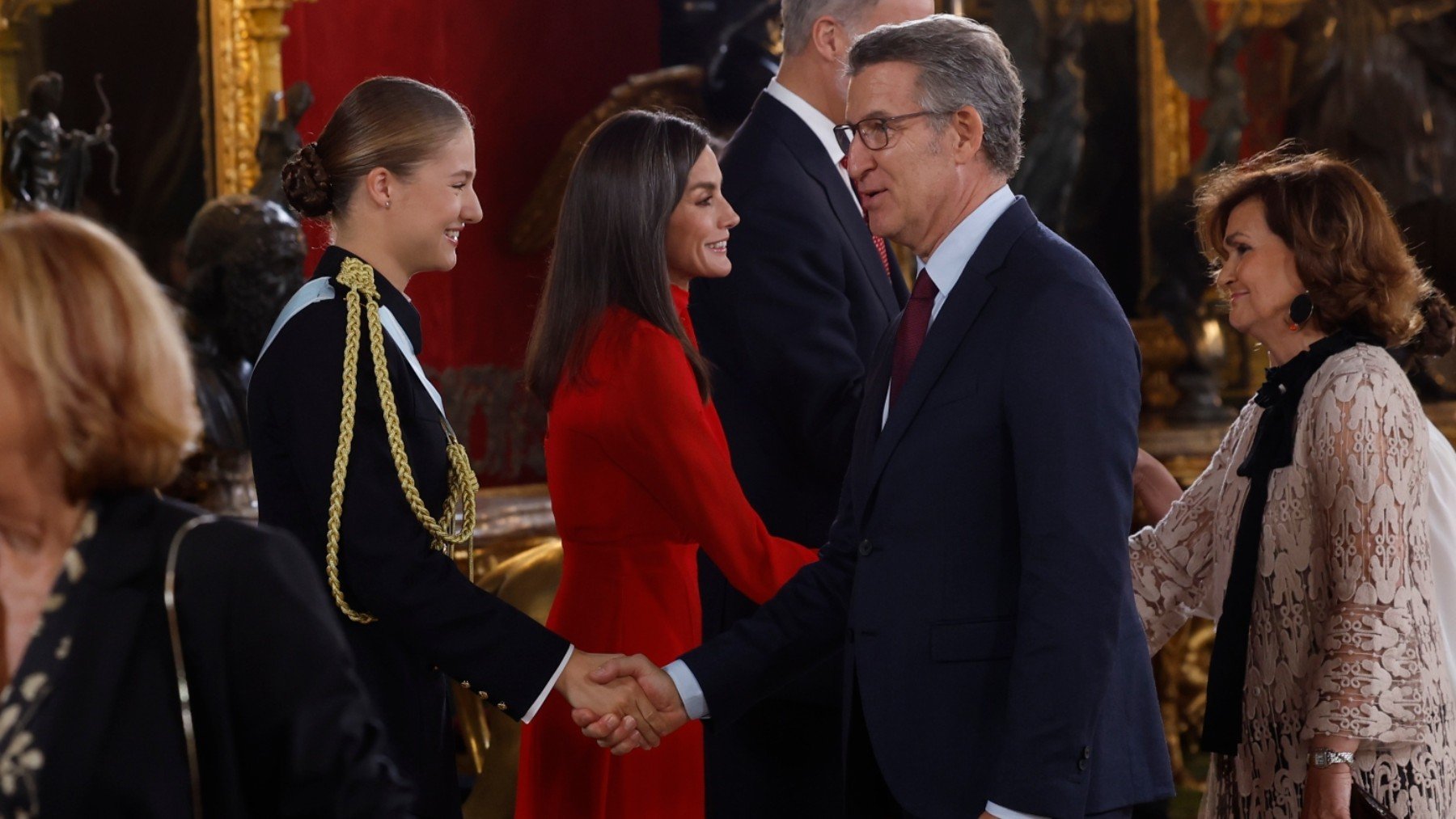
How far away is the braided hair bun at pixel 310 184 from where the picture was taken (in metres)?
2.62

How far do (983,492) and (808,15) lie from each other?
1.55 m

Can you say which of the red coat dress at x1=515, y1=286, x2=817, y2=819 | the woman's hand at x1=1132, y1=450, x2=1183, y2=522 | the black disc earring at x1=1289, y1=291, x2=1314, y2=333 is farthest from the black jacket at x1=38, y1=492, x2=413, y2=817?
the woman's hand at x1=1132, y1=450, x2=1183, y2=522

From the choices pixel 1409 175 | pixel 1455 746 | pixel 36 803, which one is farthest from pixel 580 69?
pixel 36 803

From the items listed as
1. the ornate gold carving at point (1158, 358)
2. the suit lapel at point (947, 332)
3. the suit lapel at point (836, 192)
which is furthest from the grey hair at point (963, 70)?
→ the ornate gold carving at point (1158, 358)

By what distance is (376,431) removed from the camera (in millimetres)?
2471

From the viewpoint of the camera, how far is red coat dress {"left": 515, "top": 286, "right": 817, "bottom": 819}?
2975 millimetres

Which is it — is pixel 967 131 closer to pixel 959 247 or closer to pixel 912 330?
pixel 959 247

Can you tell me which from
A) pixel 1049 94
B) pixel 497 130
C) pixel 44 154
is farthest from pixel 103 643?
pixel 1049 94

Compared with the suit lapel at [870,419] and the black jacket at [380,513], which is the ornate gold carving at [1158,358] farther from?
the black jacket at [380,513]

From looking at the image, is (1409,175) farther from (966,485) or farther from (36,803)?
(36,803)

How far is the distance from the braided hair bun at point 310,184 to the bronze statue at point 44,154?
2516 millimetres

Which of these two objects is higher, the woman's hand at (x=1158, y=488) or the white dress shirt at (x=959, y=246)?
the white dress shirt at (x=959, y=246)

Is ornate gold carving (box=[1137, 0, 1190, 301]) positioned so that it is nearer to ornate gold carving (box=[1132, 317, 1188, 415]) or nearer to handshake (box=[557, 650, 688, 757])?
ornate gold carving (box=[1132, 317, 1188, 415])

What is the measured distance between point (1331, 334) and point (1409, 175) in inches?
204
